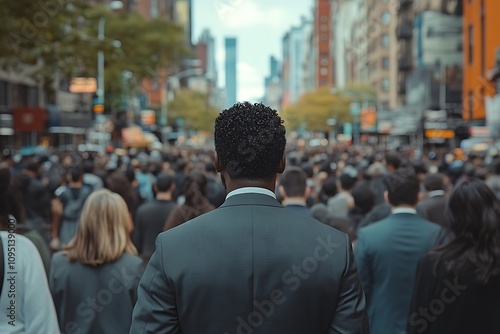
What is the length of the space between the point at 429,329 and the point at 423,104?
235ft

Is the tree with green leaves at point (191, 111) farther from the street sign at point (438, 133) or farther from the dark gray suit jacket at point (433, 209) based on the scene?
the dark gray suit jacket at point (433, 209)

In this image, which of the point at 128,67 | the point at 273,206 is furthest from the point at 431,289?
the point at 128,67

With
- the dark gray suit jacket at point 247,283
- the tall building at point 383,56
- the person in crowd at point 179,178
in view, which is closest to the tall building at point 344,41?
the tall building at point 383,56

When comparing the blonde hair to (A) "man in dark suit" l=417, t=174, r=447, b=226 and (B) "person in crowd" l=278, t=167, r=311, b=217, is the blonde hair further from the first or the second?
(A) "man in dark suit" l=417, t=174, r=447, b=226

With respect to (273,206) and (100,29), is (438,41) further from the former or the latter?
(273,206)

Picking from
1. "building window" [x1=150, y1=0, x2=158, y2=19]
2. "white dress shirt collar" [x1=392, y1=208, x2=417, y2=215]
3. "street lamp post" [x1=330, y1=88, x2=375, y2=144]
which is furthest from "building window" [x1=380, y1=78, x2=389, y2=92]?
"white dress shirt collar" [x1=392, y1=208, x2=417, y2=215]

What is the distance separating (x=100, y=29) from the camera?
165 feet

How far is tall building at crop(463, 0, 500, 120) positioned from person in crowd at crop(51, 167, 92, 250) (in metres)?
41.6

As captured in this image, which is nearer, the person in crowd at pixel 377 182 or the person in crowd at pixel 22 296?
the person in crowd at pixel 22 296

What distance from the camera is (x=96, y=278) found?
6145 mm

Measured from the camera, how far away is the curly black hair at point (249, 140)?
3.66m

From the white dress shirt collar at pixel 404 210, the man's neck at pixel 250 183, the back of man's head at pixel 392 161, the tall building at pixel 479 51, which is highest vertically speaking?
the tall building at pixel 479 51

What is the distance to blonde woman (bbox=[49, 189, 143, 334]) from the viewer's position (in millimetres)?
6141

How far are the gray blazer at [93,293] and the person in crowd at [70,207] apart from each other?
5.36m
